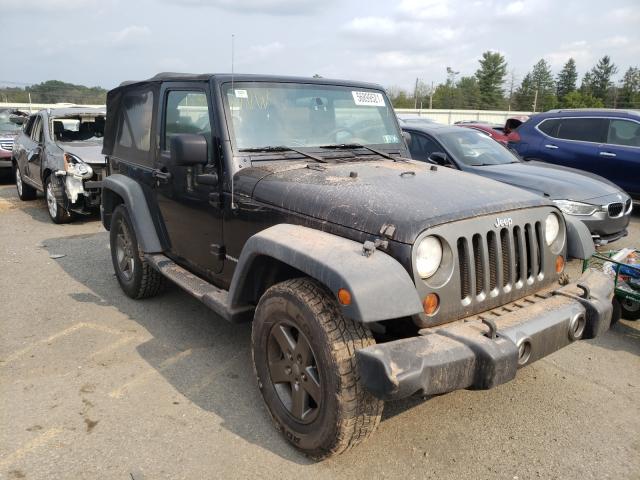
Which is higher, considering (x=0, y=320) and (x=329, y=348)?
(x=329, y=348)

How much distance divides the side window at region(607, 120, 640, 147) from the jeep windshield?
6.29 meters

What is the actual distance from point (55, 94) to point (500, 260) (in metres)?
26.8

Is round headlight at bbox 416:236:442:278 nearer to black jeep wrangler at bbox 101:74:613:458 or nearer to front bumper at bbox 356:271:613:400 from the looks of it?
black jeep wrangler at bbox 101:74:613:458

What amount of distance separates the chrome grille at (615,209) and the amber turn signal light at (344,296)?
17.4ft

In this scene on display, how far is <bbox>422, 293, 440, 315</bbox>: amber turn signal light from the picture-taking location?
2461 millimetres

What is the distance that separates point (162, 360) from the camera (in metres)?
3.76

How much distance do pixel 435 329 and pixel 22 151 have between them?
9760mm

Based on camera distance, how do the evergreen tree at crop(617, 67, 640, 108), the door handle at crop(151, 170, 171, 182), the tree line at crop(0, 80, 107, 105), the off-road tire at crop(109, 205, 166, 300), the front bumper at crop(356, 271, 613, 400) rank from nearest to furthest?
the front bumper at crop(356, 271, 613, 400), the door handle at crop(151, 170, 171, 182), the off-road tire at crop(109, 205, 166, 300), the tree line at crop(0, 80, 107, 105), the evergreen tree at crop(617, 67, 640, 108)

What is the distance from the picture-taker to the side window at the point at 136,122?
445 centimetres

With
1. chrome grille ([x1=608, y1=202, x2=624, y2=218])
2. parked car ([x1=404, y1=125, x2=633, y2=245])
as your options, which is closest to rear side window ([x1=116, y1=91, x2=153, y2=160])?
parked car ([x1=404, y1=125, x2=633, y2=245])

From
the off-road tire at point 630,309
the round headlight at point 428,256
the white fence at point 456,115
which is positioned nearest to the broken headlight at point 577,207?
the off-road tire at point 630,309

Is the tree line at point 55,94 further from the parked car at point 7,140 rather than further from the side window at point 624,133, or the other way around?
the side window at point 624,133

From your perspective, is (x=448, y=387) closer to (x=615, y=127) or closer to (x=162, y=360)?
(x=162, y=360)

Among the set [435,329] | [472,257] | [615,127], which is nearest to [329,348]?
[435,329]
